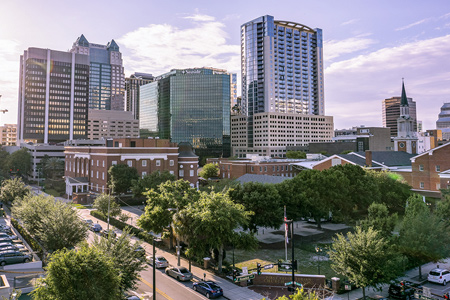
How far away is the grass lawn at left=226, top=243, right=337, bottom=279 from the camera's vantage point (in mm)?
36531

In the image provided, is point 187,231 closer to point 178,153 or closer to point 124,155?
point 124,155

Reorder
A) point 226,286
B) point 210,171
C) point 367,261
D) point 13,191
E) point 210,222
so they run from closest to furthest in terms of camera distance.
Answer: point 367,261, point 226,286, point 210,222, point 13,191, point 210,171

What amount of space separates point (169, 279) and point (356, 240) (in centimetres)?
1865

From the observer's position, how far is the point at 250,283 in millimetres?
32375

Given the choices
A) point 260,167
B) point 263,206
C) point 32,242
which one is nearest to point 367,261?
point 263,206

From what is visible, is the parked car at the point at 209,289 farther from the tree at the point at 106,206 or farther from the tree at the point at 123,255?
the tree at the point at 106,206

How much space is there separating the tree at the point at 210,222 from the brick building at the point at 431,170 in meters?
51.7

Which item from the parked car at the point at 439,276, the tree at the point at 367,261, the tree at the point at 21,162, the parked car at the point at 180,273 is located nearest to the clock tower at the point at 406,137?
the parked car at the point at 439,276

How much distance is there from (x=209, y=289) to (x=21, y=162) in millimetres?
129346

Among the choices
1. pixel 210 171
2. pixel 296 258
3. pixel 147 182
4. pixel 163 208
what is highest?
pixel 210 171

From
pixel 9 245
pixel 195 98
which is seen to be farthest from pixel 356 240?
pixel 195 98

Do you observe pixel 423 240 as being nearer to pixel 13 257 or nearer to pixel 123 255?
pixel 123 255

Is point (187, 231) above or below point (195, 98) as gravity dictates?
below

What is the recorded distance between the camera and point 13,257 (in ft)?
121
